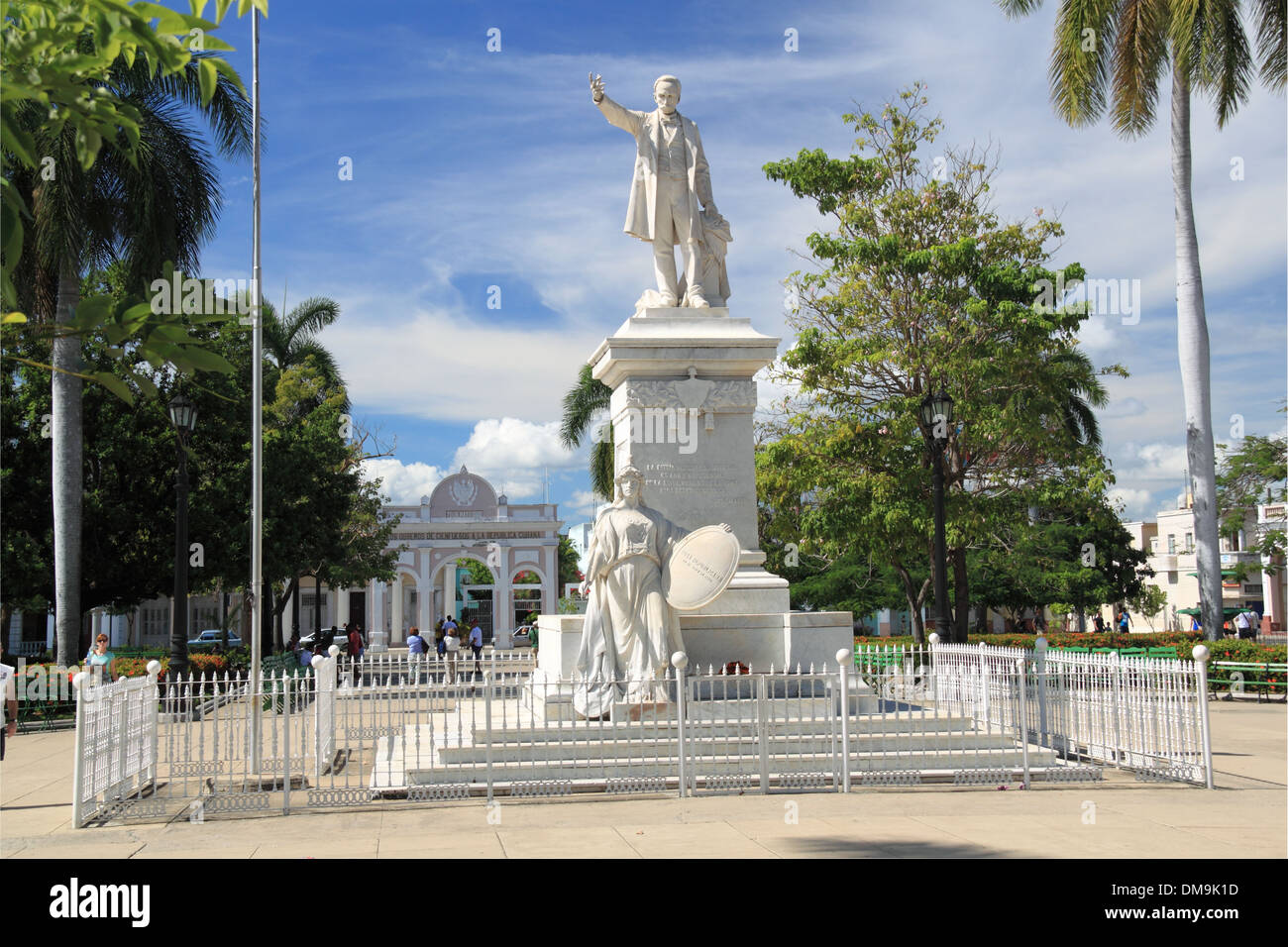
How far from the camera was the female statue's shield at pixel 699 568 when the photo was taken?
10.8 metres

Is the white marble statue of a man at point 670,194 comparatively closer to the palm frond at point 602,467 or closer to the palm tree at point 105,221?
the palm tree at point 105,221

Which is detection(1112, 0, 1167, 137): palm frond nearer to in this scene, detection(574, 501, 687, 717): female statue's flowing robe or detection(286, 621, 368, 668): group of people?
detection(574, 501, 687, 717): female statue's flowing robe

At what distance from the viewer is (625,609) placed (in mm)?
10945

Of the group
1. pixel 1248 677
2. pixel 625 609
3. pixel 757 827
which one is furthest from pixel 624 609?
pixel 1248 677

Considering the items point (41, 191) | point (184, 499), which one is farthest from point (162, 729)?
point (41, 191)

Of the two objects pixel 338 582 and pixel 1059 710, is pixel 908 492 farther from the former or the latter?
pixel 338 582

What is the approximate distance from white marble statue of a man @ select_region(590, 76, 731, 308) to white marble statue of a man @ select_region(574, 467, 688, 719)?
3.47 metres

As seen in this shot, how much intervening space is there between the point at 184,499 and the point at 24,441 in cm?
775

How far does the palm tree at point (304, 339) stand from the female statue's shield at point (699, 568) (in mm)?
26751

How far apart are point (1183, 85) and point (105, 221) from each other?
19818 millimetres

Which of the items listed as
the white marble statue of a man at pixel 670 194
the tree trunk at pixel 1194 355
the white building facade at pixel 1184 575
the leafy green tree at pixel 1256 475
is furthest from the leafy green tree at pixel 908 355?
the white building facade at pixel 1184 575

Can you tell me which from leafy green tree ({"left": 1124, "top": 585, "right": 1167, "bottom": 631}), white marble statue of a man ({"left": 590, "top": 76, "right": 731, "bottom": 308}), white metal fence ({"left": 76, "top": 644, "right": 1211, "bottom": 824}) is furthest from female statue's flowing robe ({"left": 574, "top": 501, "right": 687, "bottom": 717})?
leafy green tree ({"left": 1124, "top": 585, "right": 1167, "bottom": 631})

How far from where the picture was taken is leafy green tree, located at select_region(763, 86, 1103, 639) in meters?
22.4

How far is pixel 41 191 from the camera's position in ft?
64.7
